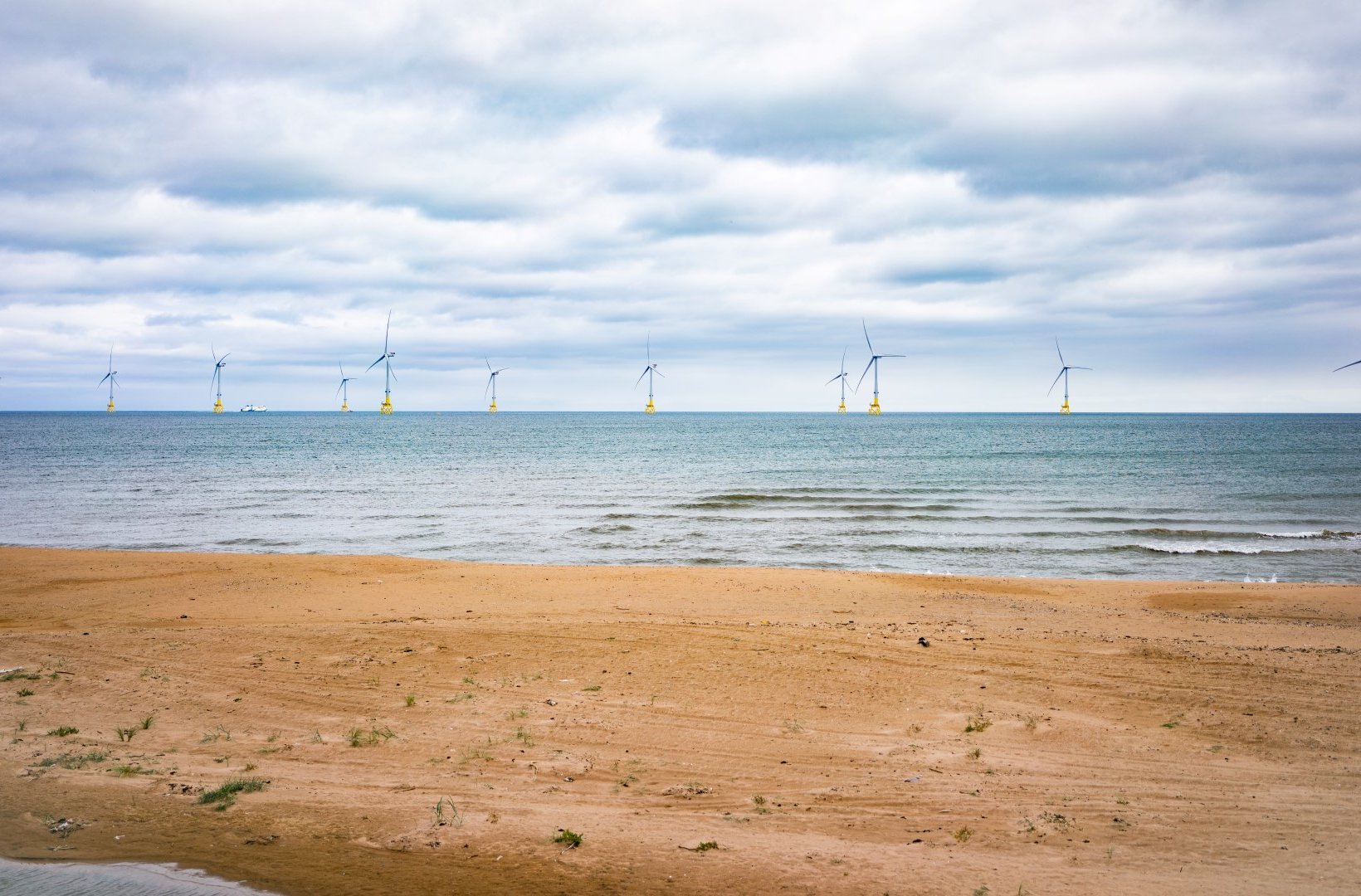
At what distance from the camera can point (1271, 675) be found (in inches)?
429

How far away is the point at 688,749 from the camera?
8453 millimetres

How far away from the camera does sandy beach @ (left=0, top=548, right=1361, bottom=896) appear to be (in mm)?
6180

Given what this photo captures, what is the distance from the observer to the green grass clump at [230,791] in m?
7.02

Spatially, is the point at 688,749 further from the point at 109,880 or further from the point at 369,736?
the point at 109,880

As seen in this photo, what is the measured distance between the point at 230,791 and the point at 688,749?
160 inches

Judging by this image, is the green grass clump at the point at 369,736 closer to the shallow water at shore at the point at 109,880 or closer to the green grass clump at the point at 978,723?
the shallow water at shore at the point at 109,880

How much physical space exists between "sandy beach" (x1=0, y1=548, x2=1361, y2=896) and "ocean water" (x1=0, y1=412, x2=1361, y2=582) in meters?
10.3

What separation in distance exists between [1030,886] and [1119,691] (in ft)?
17.7

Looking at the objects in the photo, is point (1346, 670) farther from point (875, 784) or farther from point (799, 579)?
point (799, 579)

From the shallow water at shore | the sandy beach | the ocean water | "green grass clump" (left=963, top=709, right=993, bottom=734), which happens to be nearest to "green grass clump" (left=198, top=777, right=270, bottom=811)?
the sandy beach

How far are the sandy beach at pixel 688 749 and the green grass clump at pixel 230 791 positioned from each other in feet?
0.13

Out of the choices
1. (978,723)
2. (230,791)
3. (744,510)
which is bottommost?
(744,510)

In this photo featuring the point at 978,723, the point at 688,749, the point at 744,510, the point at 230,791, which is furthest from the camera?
the point at 744,510

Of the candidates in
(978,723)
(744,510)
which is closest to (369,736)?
(978,723)
